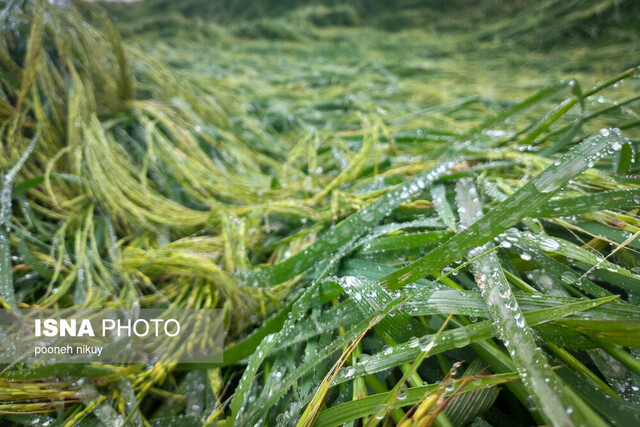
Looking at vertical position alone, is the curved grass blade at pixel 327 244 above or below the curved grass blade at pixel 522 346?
above

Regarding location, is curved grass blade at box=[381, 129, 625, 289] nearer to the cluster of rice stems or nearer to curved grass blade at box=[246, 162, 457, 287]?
the cluster of rice stems

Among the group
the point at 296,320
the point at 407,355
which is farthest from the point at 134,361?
the point at 407,355

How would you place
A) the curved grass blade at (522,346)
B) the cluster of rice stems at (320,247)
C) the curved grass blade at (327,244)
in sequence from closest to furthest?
the curved grass blade at (522,346)
the cluster of rice stems at (320,247)
the curved grass blade at (327,244)

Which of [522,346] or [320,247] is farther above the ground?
[320,247]

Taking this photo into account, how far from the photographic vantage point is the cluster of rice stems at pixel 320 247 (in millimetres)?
445

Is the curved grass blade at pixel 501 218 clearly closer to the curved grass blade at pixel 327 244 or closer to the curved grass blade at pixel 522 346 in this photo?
the curved grass blade at pixel 522 346

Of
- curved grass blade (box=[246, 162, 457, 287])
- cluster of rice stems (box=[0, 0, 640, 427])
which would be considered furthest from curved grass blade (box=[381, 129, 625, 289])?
curved grass blade (box=[246, 162, 457, 287])

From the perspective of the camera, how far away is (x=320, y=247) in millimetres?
689

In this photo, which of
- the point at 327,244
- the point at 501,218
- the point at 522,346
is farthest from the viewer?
the point at 327,244

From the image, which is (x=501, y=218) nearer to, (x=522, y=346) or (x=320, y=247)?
(x=522, y=346)

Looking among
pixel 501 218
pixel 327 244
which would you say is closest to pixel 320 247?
pixel 327 244

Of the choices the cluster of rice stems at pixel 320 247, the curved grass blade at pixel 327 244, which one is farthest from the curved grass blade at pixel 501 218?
the curved grass blade at pixel 327 244

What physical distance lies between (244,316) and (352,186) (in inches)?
17.5

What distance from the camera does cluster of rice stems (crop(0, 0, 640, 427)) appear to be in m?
0.44
